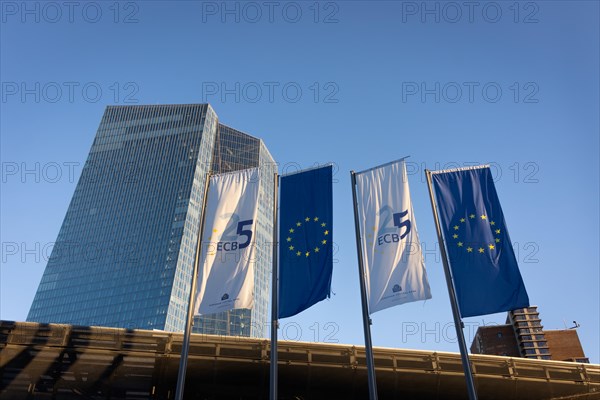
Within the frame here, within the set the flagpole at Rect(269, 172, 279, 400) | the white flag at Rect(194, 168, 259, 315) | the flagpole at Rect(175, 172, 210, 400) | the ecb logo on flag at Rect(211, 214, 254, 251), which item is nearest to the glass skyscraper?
the white flag at Rect(194, 168, 259, 315)

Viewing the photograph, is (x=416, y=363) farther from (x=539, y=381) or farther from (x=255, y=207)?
(x=255, y=207)

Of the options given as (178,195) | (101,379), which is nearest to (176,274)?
(178,195)

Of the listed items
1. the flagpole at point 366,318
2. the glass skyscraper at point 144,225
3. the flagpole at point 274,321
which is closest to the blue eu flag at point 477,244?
the flagpole at point 366,318

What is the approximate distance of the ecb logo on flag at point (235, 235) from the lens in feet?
67.9

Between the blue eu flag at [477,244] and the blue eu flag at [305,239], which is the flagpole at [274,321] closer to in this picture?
the blue eu flag at [305,239]

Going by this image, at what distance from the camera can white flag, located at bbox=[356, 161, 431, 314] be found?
1922cm

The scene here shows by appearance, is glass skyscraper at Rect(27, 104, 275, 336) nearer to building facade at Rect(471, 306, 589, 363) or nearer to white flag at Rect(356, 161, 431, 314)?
building facade at Rect(471, 306, 589, 363)

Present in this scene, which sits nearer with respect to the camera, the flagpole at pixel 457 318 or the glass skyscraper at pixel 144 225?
the flagpole at pixel 457 318

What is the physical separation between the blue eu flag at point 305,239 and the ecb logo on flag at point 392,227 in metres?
1.82

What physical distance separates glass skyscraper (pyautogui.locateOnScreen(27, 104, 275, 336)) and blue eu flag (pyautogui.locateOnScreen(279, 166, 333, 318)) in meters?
→ 102

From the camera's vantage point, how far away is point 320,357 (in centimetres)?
2288

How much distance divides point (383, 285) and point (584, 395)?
35.8 feet

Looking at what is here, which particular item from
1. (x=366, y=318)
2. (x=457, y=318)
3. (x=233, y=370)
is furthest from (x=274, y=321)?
(x=457, y=318)

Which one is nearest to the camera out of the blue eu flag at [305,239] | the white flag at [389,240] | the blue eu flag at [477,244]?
the blue eu flag at [477,244]
